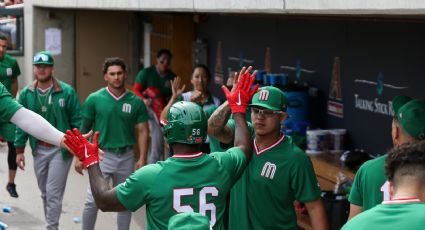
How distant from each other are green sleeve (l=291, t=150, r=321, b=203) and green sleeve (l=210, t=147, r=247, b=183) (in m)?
0.64

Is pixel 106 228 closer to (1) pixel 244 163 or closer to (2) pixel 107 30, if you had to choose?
(1) pixel 244 163

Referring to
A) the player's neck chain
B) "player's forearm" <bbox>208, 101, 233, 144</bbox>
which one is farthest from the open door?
"player's forearm" <bbox>208, 101, 233, 144</bbox>

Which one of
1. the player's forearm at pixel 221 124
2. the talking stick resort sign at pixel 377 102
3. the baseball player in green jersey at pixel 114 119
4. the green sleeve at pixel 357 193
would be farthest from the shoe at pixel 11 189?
the green sleeve at pixel 357 193

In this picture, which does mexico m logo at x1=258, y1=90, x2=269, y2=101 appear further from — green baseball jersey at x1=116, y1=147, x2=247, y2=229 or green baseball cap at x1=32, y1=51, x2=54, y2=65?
green baseball cap at x1=32, y1=51, x2=54, y2=65

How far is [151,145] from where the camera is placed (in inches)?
480

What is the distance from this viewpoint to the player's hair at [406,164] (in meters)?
3.54

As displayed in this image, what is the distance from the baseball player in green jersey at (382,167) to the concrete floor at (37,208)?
5.22 m

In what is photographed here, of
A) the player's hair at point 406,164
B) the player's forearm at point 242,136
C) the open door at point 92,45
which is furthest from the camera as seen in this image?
the open door at point 92,45

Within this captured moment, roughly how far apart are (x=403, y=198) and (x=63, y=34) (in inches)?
528

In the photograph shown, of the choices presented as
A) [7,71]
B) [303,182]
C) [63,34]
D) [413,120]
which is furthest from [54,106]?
[63,34]

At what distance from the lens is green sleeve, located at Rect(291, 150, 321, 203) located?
5625 mm

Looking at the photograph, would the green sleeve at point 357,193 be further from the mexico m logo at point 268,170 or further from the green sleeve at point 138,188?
the green sleeve at point 138,188

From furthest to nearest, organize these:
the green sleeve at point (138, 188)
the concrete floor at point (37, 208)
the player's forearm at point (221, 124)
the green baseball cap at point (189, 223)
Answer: the concrete floor at point (37, 208) → the player's forearm at point (221, 124) → the green sleeve at point (138, 188) → the green baseball cap at point (189, 223)

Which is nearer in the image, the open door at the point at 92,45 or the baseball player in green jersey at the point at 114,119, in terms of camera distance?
the baseball player in green jersey at the point at 114,119
